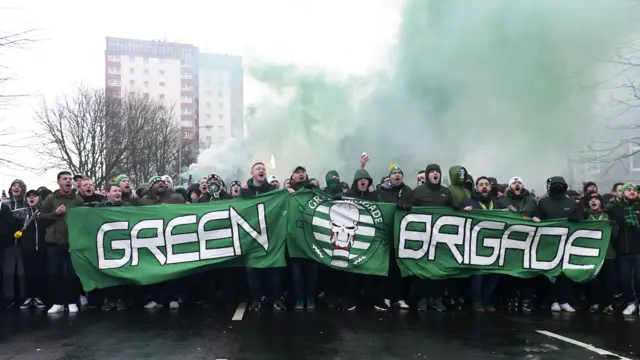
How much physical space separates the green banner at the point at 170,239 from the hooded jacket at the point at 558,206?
3.84 meters

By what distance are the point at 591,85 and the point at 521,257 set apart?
20927 mm

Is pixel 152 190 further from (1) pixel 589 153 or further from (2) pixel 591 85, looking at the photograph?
(1) pixel 589 153

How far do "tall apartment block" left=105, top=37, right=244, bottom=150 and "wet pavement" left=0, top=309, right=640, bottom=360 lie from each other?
9919cm

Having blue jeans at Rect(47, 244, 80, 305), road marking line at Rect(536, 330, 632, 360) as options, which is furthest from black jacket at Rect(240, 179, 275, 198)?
road marking line at Rect(536, 330, 632, 360)

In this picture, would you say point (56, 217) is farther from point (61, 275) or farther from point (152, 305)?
point (152, 305)

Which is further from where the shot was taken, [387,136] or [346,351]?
[387,136]

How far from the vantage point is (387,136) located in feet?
142

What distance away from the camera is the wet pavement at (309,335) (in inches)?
226

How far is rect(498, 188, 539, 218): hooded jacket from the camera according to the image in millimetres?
8633

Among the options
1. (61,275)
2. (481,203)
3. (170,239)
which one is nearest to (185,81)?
(61,275)

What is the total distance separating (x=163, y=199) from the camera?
29.6 ft

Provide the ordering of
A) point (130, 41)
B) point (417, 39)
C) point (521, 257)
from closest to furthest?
point (521, 257) < point (417, 39) < point (130, 41)

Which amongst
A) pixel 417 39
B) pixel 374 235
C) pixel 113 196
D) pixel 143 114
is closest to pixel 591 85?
pixel 417 39

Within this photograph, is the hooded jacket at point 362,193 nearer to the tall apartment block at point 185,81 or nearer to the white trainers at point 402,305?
the white trainers at point 402,305
